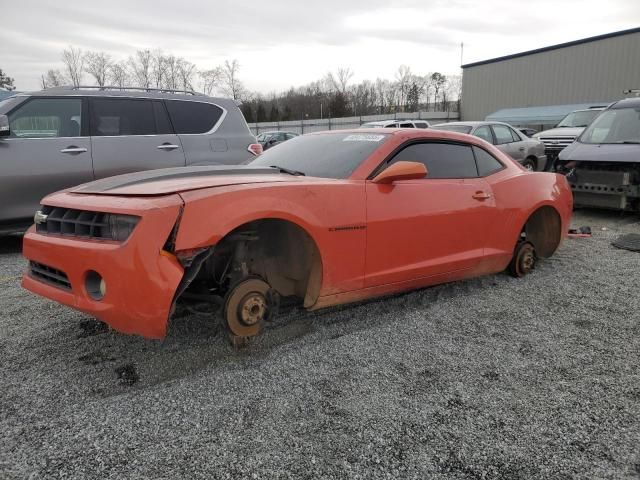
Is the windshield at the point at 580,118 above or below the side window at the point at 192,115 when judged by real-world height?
above

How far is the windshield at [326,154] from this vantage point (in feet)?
11.0

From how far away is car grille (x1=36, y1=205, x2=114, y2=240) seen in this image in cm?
250

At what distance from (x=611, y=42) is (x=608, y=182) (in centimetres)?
2636

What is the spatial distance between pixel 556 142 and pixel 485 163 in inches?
389

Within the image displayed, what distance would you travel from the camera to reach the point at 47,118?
5.52m

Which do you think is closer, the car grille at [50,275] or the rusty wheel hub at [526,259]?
the car grille at [50,275]

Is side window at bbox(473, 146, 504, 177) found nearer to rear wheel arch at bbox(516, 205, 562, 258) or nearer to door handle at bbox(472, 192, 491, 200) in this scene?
door handle at bbox(472, 192, 491, 200)

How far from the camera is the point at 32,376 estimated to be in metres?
2.61

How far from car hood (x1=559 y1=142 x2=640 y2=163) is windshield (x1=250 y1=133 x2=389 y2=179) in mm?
5158

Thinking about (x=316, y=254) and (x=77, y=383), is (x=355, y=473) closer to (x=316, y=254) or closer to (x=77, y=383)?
(x=316, y=254)

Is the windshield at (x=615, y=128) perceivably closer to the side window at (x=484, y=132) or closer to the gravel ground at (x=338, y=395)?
the side window at (x=484, y=132)

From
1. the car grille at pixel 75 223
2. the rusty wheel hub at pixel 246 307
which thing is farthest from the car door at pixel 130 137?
the rusty wheel hub at pixel 246 307

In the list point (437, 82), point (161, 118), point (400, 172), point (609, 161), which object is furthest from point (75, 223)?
point (437, 82)

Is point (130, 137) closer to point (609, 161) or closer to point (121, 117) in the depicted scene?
point (121, 117)
